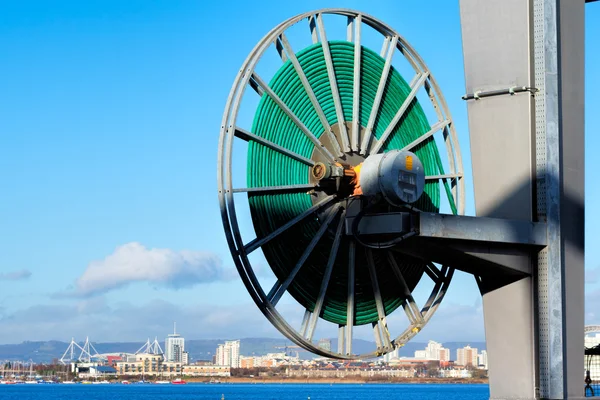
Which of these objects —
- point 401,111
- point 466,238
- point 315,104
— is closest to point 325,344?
point 466,238

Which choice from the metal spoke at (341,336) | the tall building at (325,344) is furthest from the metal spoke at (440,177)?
the tall building at (325,344)

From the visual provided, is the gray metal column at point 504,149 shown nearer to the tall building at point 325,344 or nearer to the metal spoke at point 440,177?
the metal spoke at point 440,177

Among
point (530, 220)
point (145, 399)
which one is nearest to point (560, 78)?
point (530, 220)

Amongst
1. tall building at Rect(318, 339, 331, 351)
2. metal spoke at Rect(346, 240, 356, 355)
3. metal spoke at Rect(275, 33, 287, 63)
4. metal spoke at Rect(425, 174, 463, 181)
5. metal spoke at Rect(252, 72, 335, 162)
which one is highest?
metal spoke at Rect(275, 33, 287, 63)

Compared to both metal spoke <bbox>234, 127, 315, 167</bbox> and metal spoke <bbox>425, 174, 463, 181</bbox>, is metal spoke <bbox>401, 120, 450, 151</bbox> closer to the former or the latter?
metal spoke <bbox>425, 174, 463, 181</bbox>

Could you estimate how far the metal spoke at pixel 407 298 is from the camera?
2770 centimetres

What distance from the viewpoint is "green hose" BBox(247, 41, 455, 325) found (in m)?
25.4

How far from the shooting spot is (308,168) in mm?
26078

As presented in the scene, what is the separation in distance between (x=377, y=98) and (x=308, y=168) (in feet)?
9.53

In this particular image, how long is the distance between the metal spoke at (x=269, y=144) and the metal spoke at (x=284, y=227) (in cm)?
94

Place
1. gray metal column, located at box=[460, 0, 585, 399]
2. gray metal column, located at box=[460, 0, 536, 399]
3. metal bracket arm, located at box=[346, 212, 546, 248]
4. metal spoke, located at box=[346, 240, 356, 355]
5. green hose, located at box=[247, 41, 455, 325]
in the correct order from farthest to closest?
metal spoke, located at box=[346, 240, 356, 355]
green hose, located at box=[247, 41, 455, 325]
gray metal column, located at box=[460, 0, 536, 399]
gray metal column, located at box=[460, 0, 585, 399]
metal bracket arm, located at box=[346, 212, 546, 248]

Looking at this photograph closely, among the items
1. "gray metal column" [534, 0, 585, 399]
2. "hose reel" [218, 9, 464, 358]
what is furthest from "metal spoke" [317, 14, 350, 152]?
"gray metal column" [534, 0, 585, 399]

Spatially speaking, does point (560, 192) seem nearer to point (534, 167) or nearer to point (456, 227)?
point (534, 167)

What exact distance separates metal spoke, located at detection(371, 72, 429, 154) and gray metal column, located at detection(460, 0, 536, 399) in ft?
8.23
